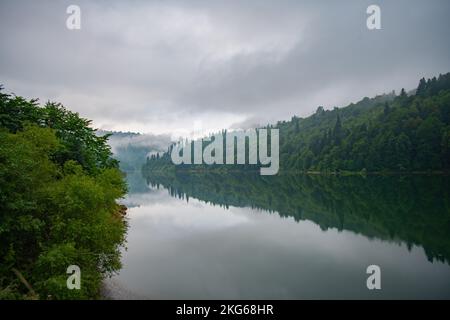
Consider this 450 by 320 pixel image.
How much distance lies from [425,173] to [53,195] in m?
136

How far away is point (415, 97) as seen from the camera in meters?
177

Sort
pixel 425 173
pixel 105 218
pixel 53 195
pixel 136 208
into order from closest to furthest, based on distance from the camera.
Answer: pixel 53 195 < pixel 105 218 < pixel 136 208 < pixel 425 173

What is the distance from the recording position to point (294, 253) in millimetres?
33031

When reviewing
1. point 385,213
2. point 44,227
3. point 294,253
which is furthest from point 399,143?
point 44,227

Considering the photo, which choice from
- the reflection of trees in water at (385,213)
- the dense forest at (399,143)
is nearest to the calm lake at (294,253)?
the reflection of trees in water at (385,213)

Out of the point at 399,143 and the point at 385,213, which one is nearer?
the point at 385,213

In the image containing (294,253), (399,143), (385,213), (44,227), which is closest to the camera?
(44,227)

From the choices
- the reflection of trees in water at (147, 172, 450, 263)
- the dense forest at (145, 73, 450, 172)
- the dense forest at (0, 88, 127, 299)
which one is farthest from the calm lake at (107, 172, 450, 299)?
the dense forest at (145, 73, 450, 172)

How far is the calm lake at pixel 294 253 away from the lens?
77.4ft

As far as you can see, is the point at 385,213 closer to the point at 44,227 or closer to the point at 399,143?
the point at 44,227

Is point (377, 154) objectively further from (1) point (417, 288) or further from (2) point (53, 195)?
(2) point (53, 195)

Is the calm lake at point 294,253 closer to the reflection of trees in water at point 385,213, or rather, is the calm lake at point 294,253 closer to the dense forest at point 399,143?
the reflection of trees in water at point 385,213
